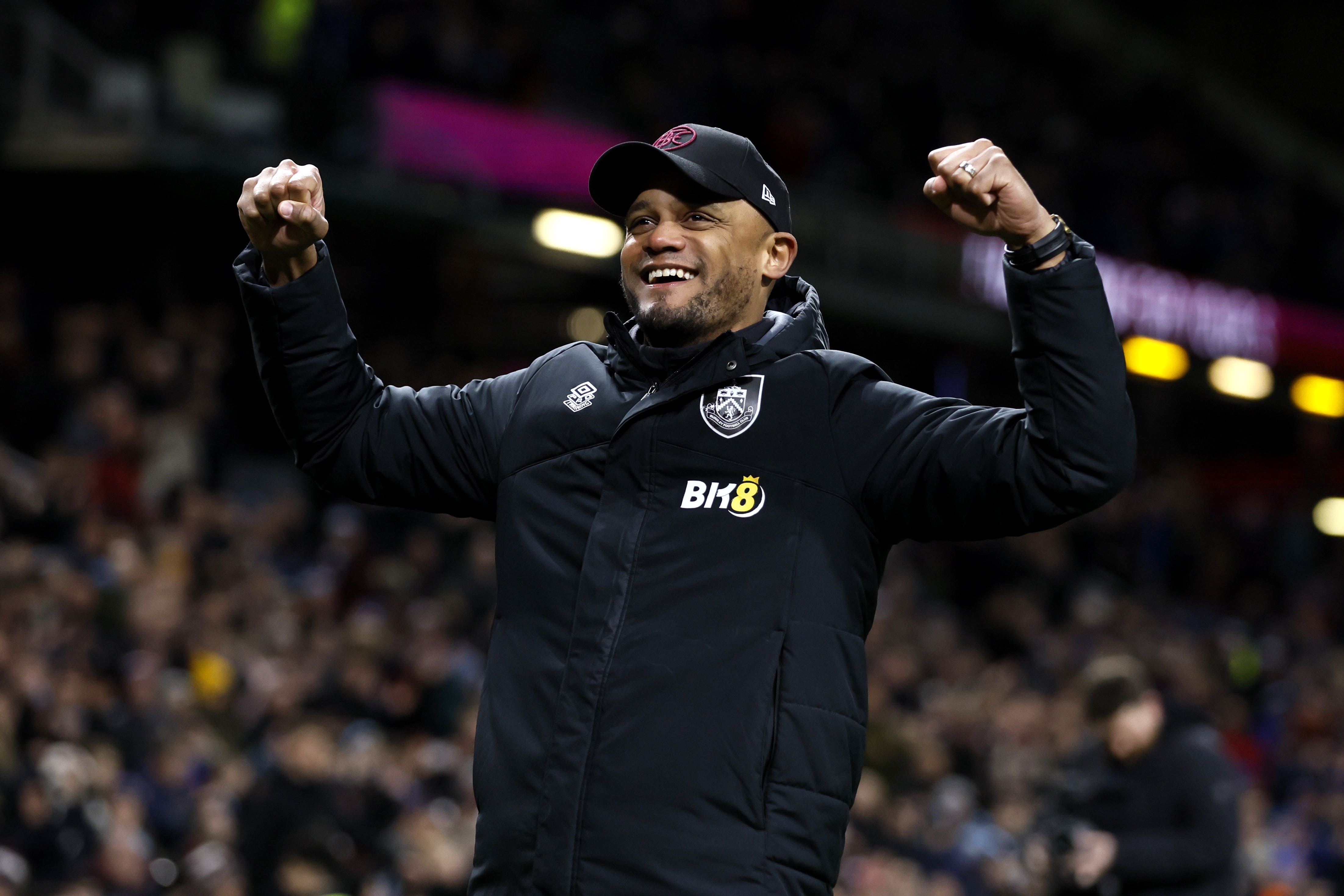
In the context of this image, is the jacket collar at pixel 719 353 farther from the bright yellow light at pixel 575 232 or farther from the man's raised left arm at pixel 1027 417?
the bright yellow light at pixel 575 232

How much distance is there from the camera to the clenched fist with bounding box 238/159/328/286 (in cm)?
238

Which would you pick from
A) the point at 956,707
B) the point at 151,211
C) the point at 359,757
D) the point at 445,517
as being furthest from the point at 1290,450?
the point at 359,757

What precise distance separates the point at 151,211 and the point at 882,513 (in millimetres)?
10628

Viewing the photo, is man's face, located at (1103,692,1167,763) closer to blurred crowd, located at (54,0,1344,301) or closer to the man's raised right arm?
the man's raised right arm

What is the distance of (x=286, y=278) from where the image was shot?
2.47 m

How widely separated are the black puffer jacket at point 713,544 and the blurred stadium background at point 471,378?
165 inches

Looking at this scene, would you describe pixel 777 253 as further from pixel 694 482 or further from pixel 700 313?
pixel 694 482

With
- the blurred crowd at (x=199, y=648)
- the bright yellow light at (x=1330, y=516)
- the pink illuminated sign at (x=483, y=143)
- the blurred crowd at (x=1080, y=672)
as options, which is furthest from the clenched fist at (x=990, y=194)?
the bright yellow light at (x=1330, y=516)

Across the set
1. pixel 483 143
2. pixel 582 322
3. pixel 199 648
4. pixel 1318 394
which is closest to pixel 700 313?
pixel 199 648

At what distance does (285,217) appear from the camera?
93.7 inches

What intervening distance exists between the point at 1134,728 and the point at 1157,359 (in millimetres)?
11926

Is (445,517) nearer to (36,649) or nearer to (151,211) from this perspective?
(151,211)

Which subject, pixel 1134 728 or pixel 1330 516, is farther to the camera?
pixel 1330 516

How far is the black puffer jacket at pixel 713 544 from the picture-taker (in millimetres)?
2166
